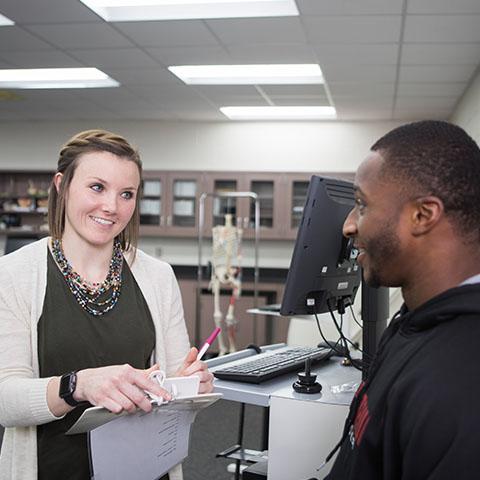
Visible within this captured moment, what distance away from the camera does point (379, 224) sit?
0.92 meters

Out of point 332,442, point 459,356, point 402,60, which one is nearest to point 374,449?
point 459,356

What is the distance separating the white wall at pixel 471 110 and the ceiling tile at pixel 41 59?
9.79 feet

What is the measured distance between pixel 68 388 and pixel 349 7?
286cm

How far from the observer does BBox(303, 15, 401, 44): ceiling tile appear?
360 centimetres

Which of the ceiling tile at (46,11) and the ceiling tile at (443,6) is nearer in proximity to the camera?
the ceiling tile at (443,6)

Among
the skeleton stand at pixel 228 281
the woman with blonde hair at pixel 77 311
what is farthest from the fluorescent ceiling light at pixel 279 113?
the woman with blonde hair at pixel 77 311

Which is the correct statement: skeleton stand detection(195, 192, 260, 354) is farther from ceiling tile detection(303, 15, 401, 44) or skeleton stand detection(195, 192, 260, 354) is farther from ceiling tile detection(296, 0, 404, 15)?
ceiling tile detection(296, 0, 404, 15)

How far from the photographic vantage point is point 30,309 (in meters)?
1.34

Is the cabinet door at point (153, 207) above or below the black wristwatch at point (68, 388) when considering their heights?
above

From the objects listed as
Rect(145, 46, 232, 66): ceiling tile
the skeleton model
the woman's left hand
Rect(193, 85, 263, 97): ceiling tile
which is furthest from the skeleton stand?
the woman's left hand

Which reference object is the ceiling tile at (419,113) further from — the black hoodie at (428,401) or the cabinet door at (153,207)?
the black hoodie at (428,401)

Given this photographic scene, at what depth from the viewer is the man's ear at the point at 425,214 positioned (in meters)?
0.87

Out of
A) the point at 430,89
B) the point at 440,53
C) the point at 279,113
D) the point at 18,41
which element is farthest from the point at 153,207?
the point at 440,53

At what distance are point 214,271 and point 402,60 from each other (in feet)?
8.85
